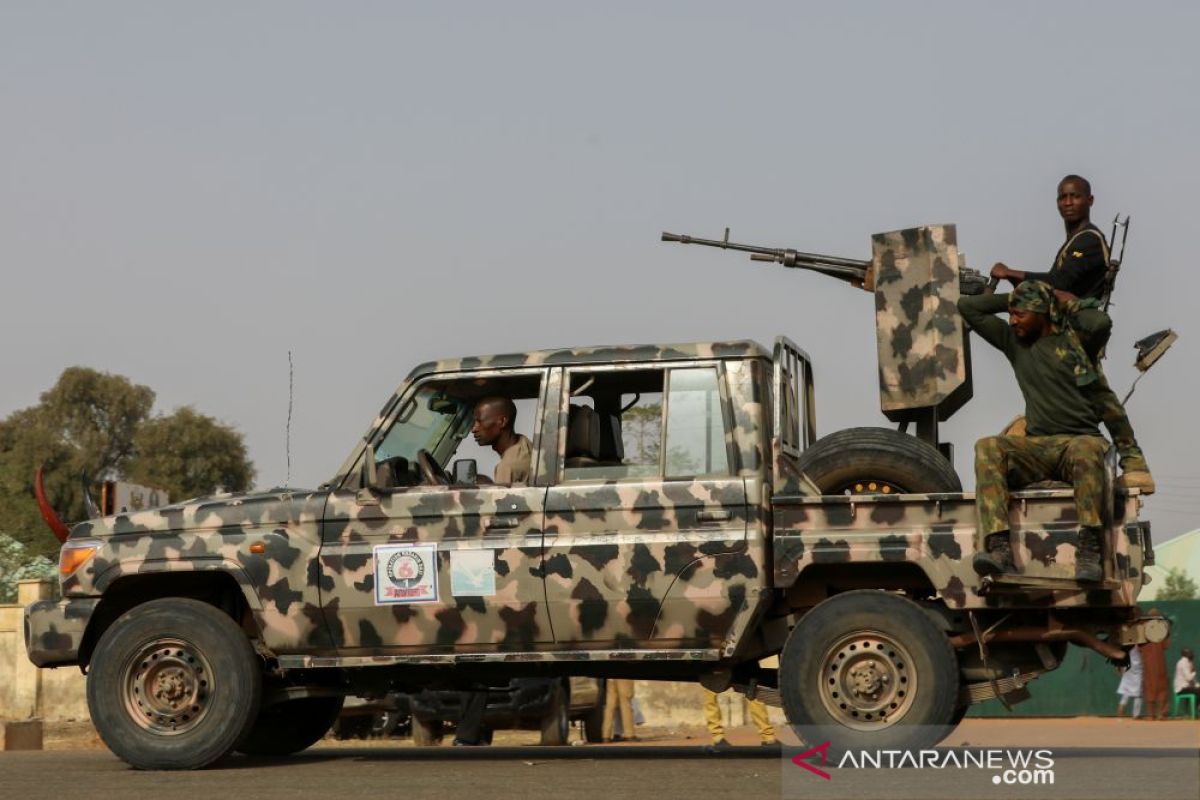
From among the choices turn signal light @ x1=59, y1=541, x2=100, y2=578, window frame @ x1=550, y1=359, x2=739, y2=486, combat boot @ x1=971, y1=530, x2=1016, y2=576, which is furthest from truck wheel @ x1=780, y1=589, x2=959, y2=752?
turn signal light @ x1=59, y1=541, x2=100, y2=578

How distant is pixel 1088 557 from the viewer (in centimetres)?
852

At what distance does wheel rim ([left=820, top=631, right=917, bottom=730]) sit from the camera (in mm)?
8758

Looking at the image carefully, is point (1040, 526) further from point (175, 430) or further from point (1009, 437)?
point (175, 430)

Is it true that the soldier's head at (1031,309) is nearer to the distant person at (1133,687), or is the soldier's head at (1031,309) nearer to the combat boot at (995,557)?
the combat boot at (995,557)

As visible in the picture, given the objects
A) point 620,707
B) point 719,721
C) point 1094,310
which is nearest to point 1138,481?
point 1094,310

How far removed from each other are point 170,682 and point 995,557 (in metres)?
4.40

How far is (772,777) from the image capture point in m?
8.27

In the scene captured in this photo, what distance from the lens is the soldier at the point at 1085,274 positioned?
9180 mm

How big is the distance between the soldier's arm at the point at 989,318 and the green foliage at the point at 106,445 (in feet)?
163

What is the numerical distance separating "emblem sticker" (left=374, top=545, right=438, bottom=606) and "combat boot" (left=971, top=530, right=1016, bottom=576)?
2.76 meters

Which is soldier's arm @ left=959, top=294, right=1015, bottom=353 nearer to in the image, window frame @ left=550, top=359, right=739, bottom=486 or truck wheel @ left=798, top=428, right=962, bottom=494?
truck wheel @ left=798, top=428, right=962, bottom=494

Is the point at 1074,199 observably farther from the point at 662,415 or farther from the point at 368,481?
the point at 368,481

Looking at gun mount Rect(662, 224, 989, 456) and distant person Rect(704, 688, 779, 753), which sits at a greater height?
gun mount Rect(662, 224, 989, 456)

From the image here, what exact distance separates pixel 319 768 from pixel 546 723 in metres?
9.23
